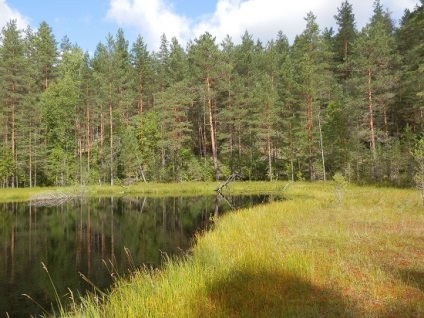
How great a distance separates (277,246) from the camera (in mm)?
9758

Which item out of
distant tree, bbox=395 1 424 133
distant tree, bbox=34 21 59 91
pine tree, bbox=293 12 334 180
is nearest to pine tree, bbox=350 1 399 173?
distant tree, bbox=395 1 424 133

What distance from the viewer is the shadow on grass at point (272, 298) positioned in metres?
5.46

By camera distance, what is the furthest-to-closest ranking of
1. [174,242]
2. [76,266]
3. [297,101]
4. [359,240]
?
[297,101] < [174,242] < [76,266] < [359,240]

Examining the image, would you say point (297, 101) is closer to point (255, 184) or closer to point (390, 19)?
point (255, 184)

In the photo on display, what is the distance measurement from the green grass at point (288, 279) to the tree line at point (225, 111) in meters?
23.6

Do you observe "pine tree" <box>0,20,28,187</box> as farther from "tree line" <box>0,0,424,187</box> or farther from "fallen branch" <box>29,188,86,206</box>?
"fallen branch" <box>29,188,86,206</box>

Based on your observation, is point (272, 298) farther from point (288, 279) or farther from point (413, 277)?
point (413, 277)

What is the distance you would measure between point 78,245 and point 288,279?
37.1ft

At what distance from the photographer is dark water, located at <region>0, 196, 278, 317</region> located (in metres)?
9.73

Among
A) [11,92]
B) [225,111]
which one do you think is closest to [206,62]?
[225,111]

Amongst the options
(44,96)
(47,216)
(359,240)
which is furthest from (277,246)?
(44,96)

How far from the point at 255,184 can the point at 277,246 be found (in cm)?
2949

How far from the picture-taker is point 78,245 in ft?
49.3

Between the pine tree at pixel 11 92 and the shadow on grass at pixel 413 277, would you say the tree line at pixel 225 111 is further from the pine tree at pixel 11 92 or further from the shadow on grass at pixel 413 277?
the shadow on grass at pixel 413 277
